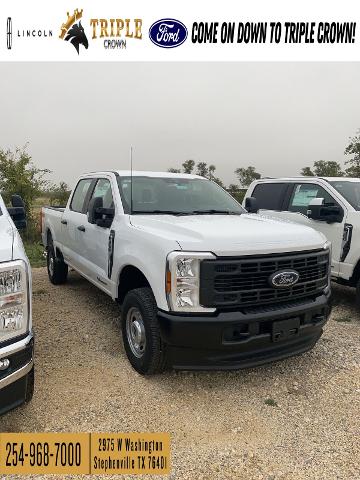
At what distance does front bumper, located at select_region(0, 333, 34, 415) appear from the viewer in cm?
228

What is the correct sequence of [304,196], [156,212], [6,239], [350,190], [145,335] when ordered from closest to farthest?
[6,239], [145,335], [156,212], [350,190], [304,196]

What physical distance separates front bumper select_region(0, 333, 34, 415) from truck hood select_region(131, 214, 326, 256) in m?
1.27

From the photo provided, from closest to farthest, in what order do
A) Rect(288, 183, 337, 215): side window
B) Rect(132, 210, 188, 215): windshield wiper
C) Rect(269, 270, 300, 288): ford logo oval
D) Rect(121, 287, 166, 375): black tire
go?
Rect(269, 270, 300, 288): ford logo oval, Rect(121, 287, 166, 375): black tire, Rect(132, 210, 188, 215): windshield wiper, Rect(288, 183, 337, 215): side window

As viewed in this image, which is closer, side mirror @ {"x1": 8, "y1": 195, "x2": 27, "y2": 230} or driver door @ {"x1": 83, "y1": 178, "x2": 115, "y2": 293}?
side mirror @ {"x1": 8, "y1": 195, "x2": 27, "y2": 230}

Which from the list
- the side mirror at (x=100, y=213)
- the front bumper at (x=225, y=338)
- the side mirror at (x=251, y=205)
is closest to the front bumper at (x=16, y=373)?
the front bumper at (x=225, y=338)

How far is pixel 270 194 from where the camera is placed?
262 inches

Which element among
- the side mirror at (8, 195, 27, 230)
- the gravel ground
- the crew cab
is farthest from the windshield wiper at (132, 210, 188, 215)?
the gravel ground

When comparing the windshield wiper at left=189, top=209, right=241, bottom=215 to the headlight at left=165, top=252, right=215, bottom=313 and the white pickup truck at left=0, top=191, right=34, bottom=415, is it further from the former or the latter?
the white pickup truck at left=0, top=191, right=34, bottom=415

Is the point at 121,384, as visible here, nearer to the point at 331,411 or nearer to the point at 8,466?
the point at 8,466

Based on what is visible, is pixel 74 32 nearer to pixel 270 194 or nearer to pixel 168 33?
pixel 168 33

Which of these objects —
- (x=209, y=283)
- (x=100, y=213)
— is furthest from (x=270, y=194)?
(x=209, y=283)

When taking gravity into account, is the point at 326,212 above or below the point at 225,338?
above

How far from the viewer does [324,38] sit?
7.97m

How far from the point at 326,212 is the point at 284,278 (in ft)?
9.10
